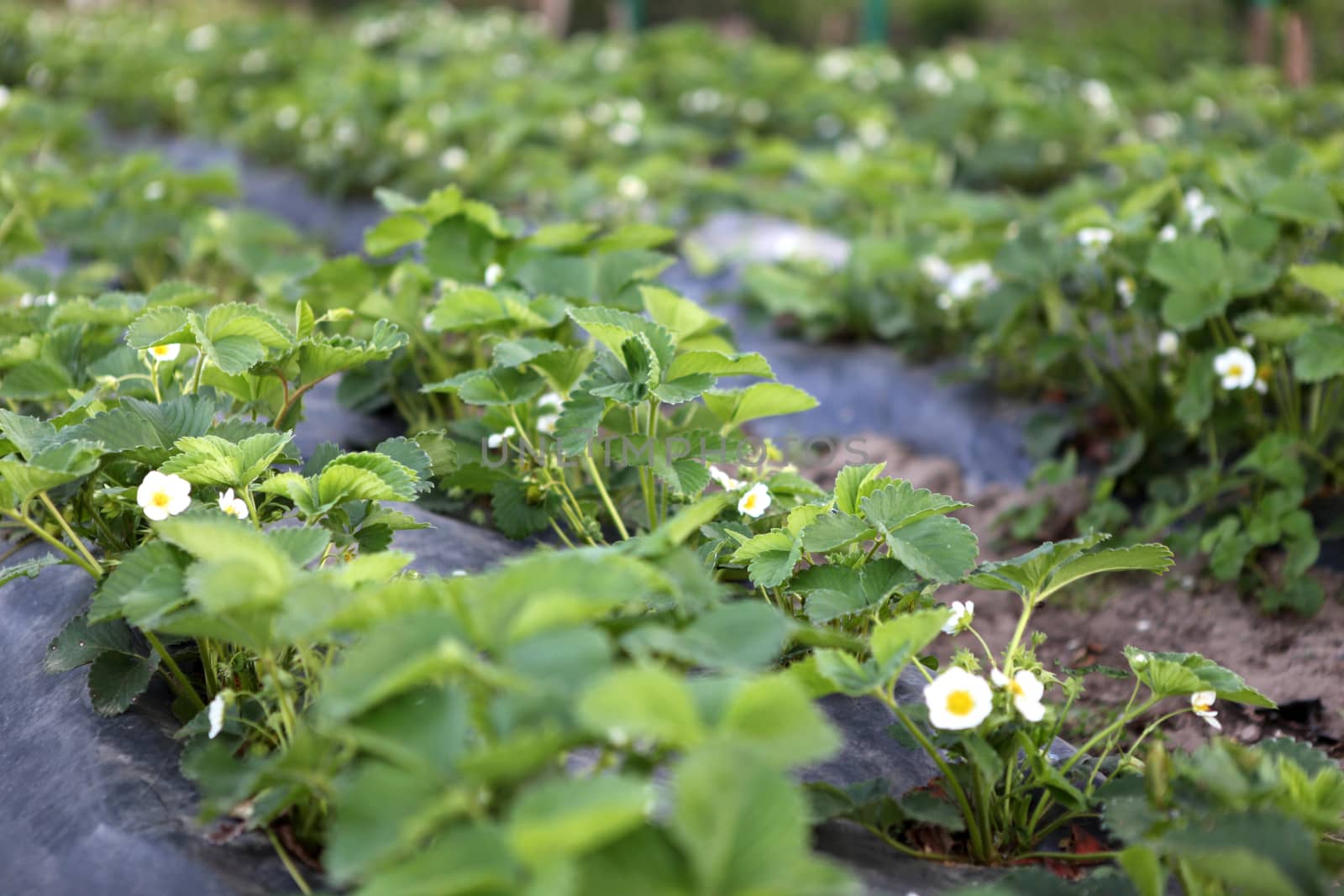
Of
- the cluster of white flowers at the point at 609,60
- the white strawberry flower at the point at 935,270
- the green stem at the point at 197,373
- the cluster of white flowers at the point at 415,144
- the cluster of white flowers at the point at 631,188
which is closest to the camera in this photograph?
the green stem at the point at 197,373

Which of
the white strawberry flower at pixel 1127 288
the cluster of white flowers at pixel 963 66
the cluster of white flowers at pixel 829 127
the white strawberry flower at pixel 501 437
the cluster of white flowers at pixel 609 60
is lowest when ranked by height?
the cluster of white flowers at pixel 609 60

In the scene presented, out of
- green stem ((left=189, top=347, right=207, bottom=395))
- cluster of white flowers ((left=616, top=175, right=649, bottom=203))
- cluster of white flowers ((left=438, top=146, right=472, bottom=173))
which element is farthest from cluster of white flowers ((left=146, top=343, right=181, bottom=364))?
cluster of white flowers ((left=438, top=146, right=472, bottom=173))

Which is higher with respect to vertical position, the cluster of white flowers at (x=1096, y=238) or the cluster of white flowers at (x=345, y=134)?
the cluster of white flowers at (x=1096, y=238)

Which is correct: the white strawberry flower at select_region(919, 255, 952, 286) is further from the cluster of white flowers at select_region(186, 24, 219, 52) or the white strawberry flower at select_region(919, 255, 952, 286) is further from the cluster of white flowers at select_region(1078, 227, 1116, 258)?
the cluster of white flowers at select_region(186, 24, 219, 52)

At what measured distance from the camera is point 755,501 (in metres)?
1.85

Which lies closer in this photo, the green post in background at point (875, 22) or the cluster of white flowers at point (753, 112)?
the cluster of white flowers at point (753, 112)

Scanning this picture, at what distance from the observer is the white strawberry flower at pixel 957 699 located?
1.39m

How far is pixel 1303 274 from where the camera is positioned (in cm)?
227

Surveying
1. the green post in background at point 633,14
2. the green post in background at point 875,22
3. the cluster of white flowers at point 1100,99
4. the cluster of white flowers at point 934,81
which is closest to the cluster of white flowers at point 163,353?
the cluster of white flowers at point 1100,99

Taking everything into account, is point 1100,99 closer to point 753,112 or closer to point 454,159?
point 753,112

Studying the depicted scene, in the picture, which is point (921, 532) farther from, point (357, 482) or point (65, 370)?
point (65, 370)

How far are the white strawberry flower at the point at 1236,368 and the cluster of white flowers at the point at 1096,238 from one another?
40 centimetres

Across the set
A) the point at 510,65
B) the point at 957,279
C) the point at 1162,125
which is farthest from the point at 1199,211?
the point at 510,65

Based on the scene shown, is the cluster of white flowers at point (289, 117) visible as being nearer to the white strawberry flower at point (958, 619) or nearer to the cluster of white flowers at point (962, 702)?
the white strawberry flower at point (958, 619)
